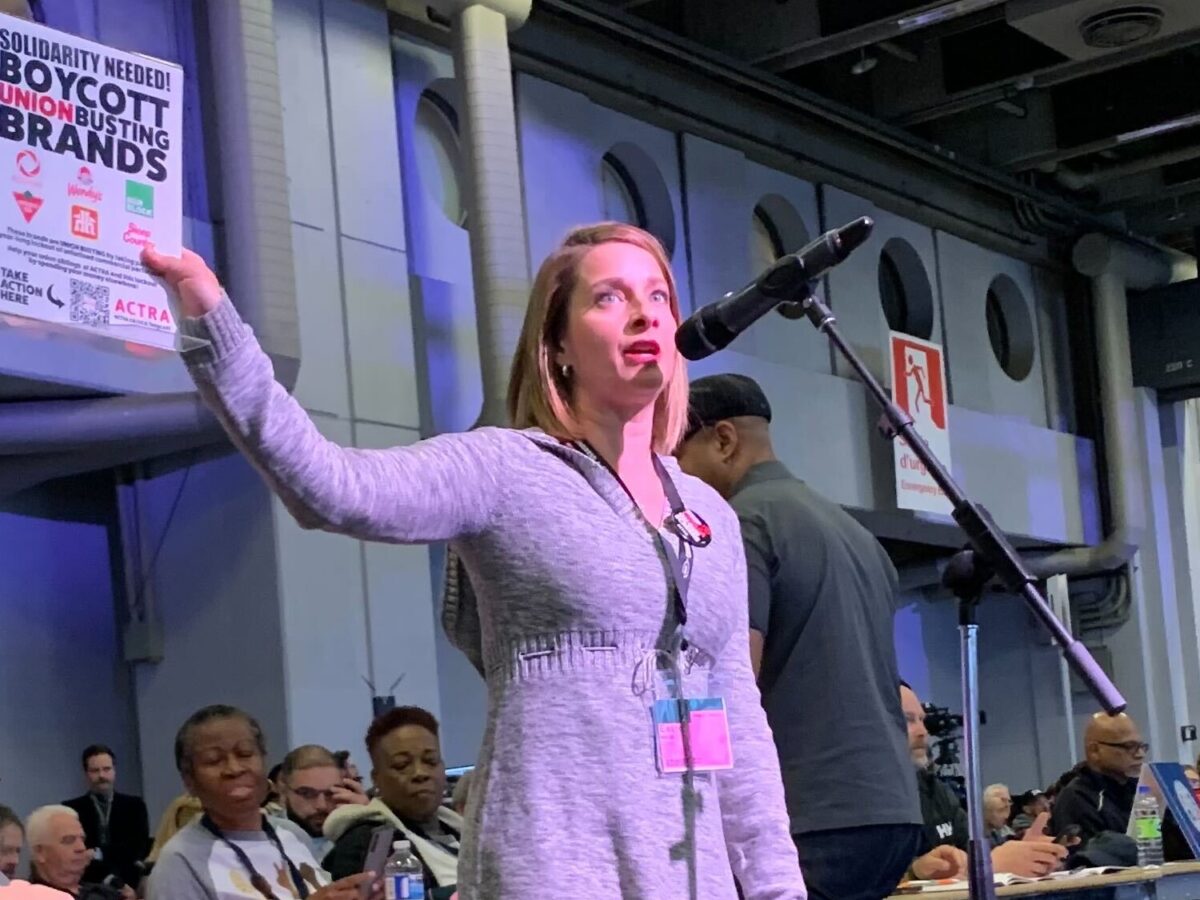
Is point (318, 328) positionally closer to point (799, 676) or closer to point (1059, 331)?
point (799, 676)

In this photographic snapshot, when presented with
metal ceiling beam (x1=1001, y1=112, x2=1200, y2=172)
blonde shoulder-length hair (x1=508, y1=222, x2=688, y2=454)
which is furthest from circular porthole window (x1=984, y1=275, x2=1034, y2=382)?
blonde shoulder-length hair (x1=508, y1=222, x2=688, y2=454)

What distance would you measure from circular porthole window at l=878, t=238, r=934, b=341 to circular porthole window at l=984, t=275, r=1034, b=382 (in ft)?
4.24

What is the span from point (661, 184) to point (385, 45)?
2183mm

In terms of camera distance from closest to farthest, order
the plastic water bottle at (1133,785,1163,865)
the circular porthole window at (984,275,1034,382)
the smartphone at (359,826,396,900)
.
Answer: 1. the smartphone at (359,826,396,900)
2. the plastic water bottle at (1133,785,1163,865)
3. the circular porthole window at (984,275,1034,382)

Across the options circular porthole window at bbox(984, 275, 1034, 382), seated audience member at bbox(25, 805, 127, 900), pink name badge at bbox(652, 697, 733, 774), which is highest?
circular porthole window at bbox(984, 275, 1034, 382)

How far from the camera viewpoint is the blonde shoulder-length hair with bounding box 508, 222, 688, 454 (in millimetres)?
1635

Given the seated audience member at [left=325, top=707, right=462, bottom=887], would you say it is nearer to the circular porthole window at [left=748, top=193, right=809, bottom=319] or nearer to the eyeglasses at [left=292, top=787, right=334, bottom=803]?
the eyeglasses at [left=292, top=787, right=334, bottom=803]

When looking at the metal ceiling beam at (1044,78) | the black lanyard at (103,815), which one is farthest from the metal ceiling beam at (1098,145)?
the black lanyard at (103,815)

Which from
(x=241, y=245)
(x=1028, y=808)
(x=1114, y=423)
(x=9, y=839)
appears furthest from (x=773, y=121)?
(x=9, y=839)

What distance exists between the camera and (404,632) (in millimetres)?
7293

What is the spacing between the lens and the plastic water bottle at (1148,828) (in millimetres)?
4238

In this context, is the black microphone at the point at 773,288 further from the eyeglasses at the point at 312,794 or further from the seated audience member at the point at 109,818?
the seated audience member at the point at 109,818

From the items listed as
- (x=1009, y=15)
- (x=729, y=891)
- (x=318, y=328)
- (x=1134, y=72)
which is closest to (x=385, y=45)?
(x=318, y=328)

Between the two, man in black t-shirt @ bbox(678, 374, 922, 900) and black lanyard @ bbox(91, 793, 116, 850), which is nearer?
man in black t-shirt @ bbox(678, 374, 922, 900)
